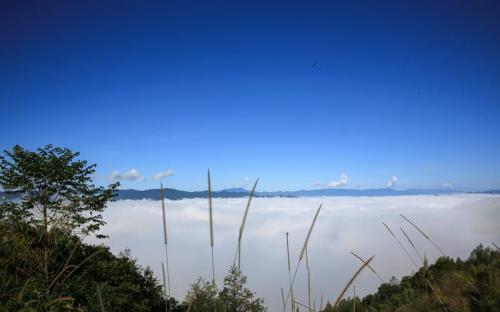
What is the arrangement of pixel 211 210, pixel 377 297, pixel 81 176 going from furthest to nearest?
pixel 377 297, pixel 81 176, pixel 211 210

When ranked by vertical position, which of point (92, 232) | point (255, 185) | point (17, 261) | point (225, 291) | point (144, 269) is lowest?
point (225, 291)

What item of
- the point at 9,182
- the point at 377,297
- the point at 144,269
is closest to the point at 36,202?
the point at 9,182

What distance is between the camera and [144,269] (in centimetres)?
3638

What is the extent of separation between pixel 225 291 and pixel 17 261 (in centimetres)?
4354

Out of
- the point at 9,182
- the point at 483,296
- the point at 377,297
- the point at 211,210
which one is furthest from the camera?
the point at 377,297

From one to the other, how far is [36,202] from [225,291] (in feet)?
89.4

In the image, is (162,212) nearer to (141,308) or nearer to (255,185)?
(255,185)

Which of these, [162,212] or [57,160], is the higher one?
[57,160]

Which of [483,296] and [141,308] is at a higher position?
[483,296]

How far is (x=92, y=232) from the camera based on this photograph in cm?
3180

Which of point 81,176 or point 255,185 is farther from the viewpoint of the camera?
point 81,176

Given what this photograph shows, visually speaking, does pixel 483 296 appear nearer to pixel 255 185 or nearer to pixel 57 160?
pixel 255 185

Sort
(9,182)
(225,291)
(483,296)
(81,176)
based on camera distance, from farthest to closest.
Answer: (225,291) → (81,176) → (9,182) → (483,296)

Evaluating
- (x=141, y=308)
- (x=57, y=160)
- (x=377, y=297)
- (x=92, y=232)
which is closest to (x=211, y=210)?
(x=141, y=308)
